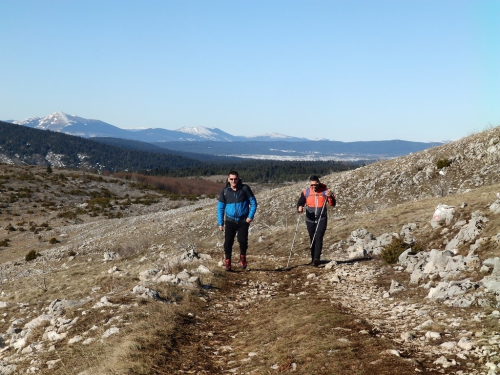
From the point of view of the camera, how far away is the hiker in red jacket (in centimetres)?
1395

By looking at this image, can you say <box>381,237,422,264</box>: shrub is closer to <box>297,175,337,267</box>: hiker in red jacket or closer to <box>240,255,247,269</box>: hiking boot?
<box>297,175,337,267</box>: hiker in red jacket

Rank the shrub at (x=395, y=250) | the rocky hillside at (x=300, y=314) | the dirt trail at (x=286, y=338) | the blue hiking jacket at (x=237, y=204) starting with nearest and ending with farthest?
the dirt trail at (x=286, y=338)
the rocky hillside at (x=300, y=314)
the blue hiking jacket at (x=237, y=204)
the shrub at (x=395, y=250)

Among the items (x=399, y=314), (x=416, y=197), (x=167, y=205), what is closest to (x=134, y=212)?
(x=167, y=205)

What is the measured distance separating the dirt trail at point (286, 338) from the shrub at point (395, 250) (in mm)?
2864

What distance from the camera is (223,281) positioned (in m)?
12.5

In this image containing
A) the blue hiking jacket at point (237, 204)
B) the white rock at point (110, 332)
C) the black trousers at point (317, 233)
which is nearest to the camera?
the white rock at point (110, 332)

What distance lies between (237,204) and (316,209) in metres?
2.81

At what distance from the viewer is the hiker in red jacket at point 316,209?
14.0m

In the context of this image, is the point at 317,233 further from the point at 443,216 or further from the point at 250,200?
the point at 443,216

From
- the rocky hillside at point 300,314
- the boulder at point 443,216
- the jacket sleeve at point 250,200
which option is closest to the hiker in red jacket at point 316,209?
the rocky hillside at point 300,314

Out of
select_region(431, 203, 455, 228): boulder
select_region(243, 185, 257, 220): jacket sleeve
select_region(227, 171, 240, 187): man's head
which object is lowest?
select_region(431, 203, 455, 228): boulder

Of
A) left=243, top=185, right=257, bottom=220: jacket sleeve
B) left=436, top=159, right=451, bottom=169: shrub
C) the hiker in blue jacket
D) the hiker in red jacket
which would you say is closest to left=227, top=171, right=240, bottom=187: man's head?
the hiker in blue jacket

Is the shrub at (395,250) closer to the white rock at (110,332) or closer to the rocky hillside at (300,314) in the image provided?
the rocky hillside at (300,314)

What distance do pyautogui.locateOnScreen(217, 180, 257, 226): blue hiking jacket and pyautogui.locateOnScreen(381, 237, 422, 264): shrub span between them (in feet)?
15.2
